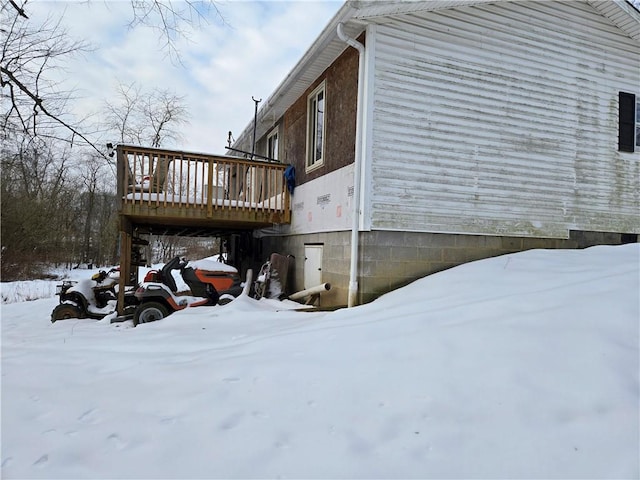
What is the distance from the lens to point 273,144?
1091cm

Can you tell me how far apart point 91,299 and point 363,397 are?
22.3 ft

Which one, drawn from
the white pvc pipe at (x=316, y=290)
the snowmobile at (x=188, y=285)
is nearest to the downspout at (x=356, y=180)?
the white pvc pipe at (x=316, y=290)

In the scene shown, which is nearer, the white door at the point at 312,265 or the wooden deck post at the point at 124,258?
the white door at the point at 312,265

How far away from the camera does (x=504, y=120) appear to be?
6.32 metres

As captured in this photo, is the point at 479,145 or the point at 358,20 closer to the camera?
the point at 358,20

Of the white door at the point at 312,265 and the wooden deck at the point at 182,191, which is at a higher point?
the wooden deck at the point at 182,191

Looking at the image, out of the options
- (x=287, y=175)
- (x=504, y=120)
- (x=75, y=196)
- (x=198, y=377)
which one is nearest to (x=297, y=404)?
(x=198, y=377)

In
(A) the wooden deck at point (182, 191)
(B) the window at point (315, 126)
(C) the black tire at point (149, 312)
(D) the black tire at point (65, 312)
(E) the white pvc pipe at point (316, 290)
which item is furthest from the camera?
(B) the window at point (315, 126)

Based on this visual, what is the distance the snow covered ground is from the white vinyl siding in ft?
7.22

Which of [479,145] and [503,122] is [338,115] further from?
[503,122]

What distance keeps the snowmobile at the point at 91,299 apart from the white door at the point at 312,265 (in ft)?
10.9

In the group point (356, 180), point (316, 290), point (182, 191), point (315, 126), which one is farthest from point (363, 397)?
point (315, 126)

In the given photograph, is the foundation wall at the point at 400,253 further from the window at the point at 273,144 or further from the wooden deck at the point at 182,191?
the window at the point at 273,144

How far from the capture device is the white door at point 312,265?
22.6ft
